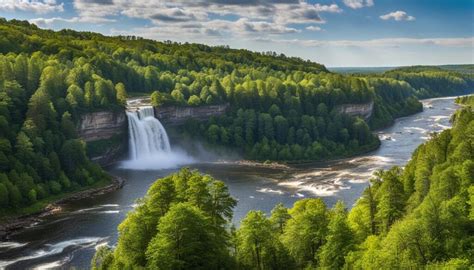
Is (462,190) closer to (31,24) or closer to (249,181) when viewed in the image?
(249,181)

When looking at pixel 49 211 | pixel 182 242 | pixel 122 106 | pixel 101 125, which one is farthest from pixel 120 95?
pixel 182 242

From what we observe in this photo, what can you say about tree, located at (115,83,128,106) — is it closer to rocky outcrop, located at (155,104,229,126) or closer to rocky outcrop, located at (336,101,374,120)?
rocky outcrop, located at (155,104,229,126)

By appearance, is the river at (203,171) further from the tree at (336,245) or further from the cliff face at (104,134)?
the tree at (336,245)

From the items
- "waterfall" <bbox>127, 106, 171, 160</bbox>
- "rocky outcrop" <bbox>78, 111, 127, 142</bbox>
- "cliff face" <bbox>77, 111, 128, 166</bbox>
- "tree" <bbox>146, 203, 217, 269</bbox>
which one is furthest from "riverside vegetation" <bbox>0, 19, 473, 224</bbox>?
"tree" <bbox>146, 203, 217, 269</bbox>

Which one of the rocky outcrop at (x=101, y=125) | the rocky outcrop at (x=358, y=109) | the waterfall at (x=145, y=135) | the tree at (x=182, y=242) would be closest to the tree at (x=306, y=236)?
the tree at (x=182, y=242)

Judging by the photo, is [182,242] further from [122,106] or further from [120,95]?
[120,95]

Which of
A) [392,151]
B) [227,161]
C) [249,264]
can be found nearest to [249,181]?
[227,161]
